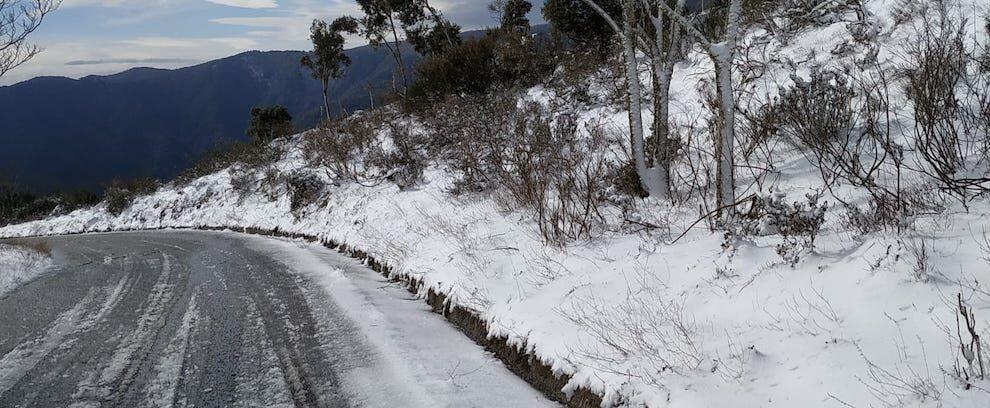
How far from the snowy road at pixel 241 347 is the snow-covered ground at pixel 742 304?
0.64 meters

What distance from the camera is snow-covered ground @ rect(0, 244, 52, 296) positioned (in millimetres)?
8836

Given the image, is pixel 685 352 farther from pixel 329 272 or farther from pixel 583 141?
pixel 583 141

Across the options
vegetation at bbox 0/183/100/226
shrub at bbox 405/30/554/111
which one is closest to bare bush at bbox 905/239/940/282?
shrub at bbox 405/30/554/111

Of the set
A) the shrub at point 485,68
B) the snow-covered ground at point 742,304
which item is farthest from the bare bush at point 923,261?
the shrub at point 485,68

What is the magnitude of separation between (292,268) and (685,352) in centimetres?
715

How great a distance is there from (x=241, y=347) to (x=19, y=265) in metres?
8.08

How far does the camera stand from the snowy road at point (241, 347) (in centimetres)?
405

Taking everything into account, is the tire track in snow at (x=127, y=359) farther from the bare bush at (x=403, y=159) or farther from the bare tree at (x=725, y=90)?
the bare bush at (x=403, y=159)

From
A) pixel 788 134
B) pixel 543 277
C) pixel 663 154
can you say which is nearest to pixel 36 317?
pixel 543 277

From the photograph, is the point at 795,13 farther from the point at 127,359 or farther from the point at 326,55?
the point at 326,55

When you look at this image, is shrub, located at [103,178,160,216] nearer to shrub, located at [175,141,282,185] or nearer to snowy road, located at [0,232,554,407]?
shrub, located at [175,141,282,185]

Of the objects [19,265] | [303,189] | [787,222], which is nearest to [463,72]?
[303,189]

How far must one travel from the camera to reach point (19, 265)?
9969 millimetres

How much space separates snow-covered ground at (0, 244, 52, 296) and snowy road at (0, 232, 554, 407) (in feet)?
2.15
